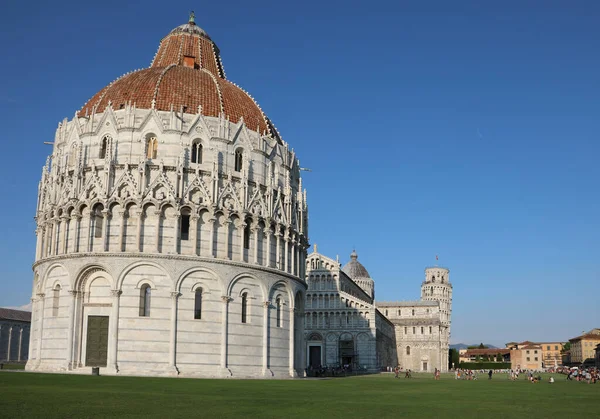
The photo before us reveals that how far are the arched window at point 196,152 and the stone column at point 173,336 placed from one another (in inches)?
391

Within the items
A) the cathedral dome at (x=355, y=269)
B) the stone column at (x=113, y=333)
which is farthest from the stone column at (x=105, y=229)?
the cathedral dome at (x=355, y=269)

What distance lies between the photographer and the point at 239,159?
49281 mm

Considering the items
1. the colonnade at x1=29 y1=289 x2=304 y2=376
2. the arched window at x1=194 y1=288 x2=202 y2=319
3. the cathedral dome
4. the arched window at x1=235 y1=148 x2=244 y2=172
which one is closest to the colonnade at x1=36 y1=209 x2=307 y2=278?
the arched window at x1=194 y1=288 x2=202 y2=319

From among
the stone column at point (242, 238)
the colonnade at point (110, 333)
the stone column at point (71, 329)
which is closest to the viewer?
the colonnade at point (110, 333)

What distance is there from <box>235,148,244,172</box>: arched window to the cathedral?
169mm

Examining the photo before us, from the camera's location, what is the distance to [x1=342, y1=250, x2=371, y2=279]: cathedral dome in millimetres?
138000

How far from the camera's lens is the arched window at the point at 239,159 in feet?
161

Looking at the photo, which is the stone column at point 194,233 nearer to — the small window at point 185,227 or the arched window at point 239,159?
the small window at point 185,227

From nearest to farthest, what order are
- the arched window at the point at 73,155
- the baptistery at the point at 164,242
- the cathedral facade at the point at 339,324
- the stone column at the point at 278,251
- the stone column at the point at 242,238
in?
the baptistery at the point at 164,242
the stone column at the point at 242,238
the arched window at the point at 73,155
the stone column at the point at 278,251
the cathedral facade at the point at 339,324

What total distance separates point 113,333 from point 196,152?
13937mm

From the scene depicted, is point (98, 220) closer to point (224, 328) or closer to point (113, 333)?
point (113, 333)

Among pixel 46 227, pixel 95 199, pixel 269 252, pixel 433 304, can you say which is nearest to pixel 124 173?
pixel 95 199

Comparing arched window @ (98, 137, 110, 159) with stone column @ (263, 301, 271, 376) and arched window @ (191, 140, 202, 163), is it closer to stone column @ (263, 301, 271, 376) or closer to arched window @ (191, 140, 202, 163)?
arched window @ (191, 140, 202, 163)

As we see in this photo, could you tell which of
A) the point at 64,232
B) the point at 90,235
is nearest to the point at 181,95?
the point at 90,235
